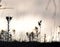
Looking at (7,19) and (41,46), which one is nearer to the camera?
(41,46)

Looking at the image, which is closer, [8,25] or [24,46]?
[24,46]

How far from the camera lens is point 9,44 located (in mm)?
25750

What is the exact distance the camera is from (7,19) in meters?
33.4

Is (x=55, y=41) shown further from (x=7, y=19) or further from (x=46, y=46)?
(x=7, y=19)

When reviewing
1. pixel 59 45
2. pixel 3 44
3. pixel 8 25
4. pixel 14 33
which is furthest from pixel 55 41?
pixel 14 33

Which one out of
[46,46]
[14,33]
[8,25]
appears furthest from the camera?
[14,33]

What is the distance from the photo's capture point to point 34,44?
25109 mm

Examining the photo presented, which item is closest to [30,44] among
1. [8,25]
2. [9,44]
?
[9,44]

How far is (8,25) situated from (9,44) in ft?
22.0

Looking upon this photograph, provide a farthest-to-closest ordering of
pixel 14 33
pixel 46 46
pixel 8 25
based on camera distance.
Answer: pixel 14 33 < pixel 8 25 < pixel 46 46

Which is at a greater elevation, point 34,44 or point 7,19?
point 7,19

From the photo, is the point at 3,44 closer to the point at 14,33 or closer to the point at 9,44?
the point at 9,44

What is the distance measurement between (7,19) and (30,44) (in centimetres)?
896

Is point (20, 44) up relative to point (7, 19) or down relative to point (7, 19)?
down
